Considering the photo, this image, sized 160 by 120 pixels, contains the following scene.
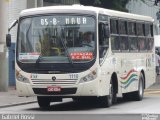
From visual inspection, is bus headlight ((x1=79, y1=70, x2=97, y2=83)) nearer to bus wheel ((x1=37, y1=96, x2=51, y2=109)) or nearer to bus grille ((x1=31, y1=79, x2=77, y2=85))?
bus grille ((x1=31, y1=79, x2=77, y2=85))

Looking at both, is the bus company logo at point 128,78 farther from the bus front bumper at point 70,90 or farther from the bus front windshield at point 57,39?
the bus front windshield at point 57,39

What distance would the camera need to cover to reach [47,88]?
59.7ft

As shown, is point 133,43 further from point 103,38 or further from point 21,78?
point 21,78

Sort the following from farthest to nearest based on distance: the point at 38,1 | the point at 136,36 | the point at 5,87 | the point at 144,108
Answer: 1. the point at 38,1
2. the point at 5,87
3. the point at 136,36
4. the point at 144,108

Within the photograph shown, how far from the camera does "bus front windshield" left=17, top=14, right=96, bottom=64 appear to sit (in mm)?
18188

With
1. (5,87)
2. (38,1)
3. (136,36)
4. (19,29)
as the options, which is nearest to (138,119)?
(19,29)

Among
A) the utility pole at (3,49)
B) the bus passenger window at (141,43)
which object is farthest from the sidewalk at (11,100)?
the bus passenger window at (141,43)

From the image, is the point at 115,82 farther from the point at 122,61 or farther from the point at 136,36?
the point at 136,36

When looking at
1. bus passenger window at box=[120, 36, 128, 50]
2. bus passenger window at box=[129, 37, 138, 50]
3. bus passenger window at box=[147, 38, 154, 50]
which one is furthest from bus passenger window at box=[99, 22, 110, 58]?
bus passenger window at box=[147, 38, 154, 50]

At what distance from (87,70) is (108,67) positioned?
5.07 ft

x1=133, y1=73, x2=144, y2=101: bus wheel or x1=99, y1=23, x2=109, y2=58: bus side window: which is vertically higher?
x1=99, y1=23, x2=109, y2=58: bus side window

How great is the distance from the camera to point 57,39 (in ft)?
60.5

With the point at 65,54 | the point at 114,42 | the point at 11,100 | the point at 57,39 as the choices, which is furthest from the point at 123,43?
the point at 11,100

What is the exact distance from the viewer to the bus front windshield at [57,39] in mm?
18188
